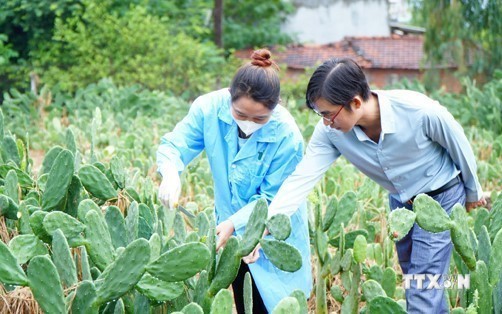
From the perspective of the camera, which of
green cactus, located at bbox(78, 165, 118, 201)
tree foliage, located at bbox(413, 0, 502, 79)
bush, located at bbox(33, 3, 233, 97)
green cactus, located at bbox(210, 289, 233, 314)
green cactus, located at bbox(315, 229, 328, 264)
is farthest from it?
tree foliage, located at bbox(413, 0, 502, 79)

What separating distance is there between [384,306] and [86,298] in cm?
99

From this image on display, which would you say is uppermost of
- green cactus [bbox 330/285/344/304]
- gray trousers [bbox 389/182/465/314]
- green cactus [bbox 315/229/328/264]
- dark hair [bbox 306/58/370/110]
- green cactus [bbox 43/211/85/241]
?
dark hair [bbox 306/58/370/110]

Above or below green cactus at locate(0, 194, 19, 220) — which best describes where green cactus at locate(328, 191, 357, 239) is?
below

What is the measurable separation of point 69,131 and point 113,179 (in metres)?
0.45

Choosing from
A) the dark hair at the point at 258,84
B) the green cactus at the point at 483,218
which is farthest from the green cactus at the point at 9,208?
the green cactus at the point at 483,218

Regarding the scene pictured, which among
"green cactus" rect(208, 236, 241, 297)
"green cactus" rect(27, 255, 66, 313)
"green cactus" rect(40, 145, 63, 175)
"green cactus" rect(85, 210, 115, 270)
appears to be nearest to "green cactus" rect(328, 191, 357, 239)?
"green cactus" rect(208, 236, 241, 297)

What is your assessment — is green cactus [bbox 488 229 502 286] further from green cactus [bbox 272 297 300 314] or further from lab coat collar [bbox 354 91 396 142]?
green cactus [bbox 272 297 300 314]

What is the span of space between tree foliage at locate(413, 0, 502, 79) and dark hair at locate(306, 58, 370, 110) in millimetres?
12863

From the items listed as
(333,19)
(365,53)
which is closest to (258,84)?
(365,53)

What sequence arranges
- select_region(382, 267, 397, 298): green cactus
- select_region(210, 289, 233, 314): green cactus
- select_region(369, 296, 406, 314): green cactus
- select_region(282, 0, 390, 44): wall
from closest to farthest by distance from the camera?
select_region(210, 289, 233, 314): green cactus
select_region(369, 296, 406, 314): green cactus
select_region(382, 267, 397, 298): green cactus
select_region(282, 0, 390, 44): wall

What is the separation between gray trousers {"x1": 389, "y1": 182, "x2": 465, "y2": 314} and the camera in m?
3.37

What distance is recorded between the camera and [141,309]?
122 inches

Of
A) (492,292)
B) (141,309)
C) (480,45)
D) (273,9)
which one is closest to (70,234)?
(141,309)

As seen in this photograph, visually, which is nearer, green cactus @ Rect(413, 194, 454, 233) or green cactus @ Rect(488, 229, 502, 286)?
green cactus @ Rect(413, 194, 454, 233)
